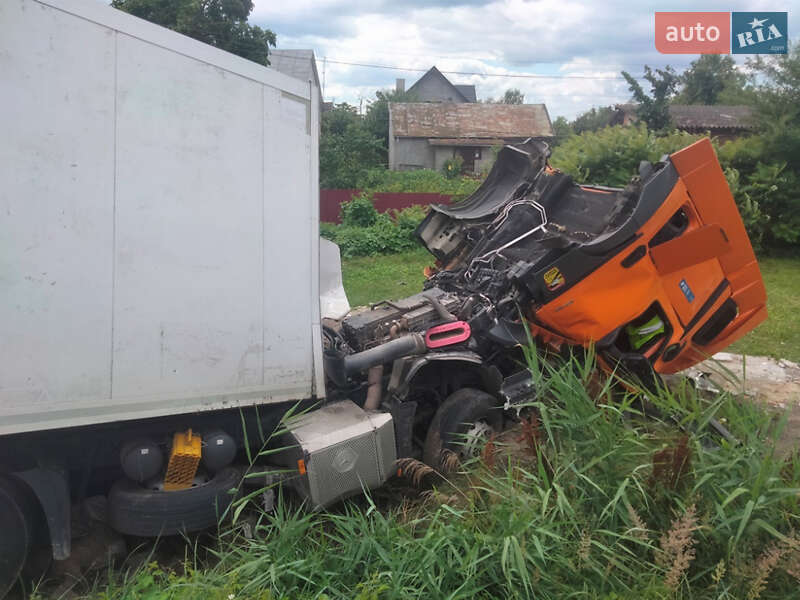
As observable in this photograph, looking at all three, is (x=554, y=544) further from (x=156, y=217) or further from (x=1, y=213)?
(x=1, y=213)

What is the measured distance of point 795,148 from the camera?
1289 cm

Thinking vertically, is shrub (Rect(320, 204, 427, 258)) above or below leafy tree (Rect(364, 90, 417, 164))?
below

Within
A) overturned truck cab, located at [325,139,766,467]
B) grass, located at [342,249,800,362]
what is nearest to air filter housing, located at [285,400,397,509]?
overturned truck cab, located at [325,139,766,467]

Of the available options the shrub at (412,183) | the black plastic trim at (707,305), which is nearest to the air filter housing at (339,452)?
the black plastic trim at (707,305)

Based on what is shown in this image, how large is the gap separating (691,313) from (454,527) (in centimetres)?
285

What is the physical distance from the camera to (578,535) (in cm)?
269

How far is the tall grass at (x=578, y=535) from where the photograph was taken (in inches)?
97.6

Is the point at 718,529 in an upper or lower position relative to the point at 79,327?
lower

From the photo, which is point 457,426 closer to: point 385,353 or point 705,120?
point 385,353

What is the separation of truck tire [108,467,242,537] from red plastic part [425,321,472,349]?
1.56 meters

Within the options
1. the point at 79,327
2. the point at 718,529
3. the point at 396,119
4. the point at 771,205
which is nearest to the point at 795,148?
the point at 771,205

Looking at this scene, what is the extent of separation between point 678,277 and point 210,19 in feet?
67.1

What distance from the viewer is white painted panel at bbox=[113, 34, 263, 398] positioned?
9.99 feet

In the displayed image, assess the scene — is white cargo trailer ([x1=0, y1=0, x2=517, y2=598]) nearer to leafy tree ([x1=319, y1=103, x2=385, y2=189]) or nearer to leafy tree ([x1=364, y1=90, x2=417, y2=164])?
leafy tree ([x1=319, y1=103, x2=385, y2=189])
